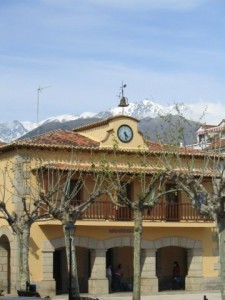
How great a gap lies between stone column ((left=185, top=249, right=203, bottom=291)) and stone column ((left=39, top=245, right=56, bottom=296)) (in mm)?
7366

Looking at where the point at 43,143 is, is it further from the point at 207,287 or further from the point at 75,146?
the point at 207,287

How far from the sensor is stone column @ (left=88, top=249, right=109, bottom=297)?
132 ft

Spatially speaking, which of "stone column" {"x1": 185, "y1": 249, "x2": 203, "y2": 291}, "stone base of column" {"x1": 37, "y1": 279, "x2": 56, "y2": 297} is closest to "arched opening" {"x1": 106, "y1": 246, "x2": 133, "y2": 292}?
"stone column" {"x1": 185, "y1": 249, "x2": 203, "y2": 291}

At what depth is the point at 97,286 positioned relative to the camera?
40281mm

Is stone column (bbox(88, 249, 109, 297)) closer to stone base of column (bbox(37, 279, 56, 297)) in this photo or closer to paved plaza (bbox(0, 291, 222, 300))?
paved plaza (bbox(0, 291, 222, 300))

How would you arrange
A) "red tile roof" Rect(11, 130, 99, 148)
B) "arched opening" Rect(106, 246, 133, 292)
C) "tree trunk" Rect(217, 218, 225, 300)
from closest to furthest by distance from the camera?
"tree trunk" Rect(217, 218, 225, 300), "red tile roof" Rect(11, 130, 99, 148), "arched opening" Rect(106, 246, 133, 292)

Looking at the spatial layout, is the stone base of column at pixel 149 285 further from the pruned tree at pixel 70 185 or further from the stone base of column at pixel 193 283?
the pruned tree at pixel 70 185

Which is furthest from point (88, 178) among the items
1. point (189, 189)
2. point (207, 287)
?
point (189, 189)

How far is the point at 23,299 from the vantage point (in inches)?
648

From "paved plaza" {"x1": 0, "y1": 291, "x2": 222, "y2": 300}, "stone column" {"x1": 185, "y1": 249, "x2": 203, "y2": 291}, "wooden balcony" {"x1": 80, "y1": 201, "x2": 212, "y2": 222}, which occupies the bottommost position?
"paved plaza" {"x1": 0, "y1": 291, "x2": 222, "y2": 300}

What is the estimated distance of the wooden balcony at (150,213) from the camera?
40188 mm

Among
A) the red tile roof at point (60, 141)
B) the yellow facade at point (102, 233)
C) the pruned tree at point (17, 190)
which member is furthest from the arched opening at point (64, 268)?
the red tile roof at point (60, 141)

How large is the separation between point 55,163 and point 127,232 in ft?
16.5

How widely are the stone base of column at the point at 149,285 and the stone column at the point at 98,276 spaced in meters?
1.88
